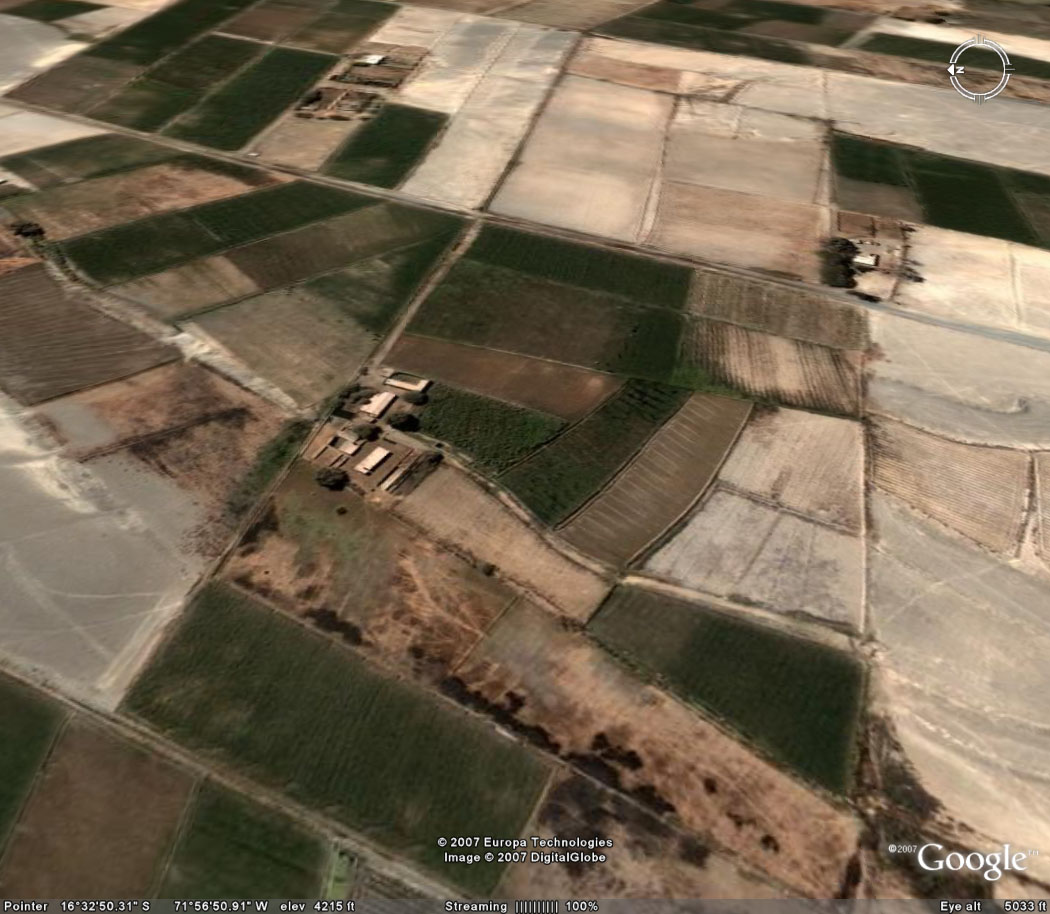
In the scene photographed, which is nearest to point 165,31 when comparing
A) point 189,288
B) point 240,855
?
point 189,288

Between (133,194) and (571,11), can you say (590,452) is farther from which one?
(571,11)

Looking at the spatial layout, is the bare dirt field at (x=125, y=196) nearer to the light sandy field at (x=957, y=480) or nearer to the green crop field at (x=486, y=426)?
the green crop field at (x=486, y=426)

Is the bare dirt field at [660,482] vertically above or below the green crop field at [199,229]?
below

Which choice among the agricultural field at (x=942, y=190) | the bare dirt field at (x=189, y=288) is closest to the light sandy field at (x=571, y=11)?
the agricultural field at (x=942, y=190)

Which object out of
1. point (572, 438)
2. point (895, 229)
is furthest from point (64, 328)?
point (895, 229)

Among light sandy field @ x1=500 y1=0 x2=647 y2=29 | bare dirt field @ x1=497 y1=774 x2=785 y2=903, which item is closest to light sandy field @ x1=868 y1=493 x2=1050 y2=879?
bare dirt field @ x1=497 y1=774 x2=785 y2=903

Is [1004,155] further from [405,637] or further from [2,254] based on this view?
[2,254]
